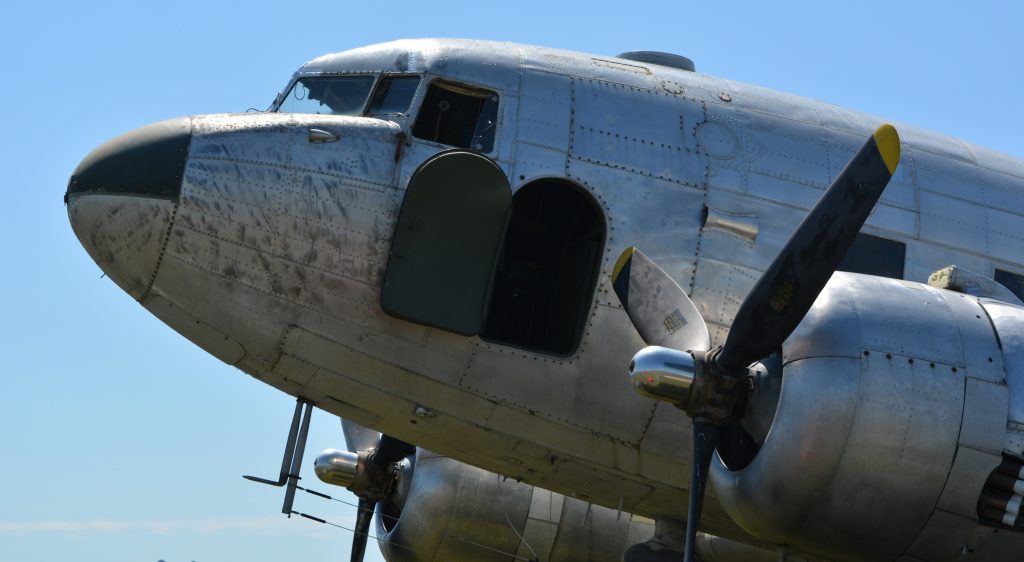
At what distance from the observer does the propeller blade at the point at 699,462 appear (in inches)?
393

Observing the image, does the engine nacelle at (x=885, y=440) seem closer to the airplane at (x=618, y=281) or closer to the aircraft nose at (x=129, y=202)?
the airplane at (x=618, y=281)

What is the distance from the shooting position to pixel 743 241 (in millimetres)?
11586

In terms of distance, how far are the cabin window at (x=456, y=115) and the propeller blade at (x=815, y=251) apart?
2.88 meters

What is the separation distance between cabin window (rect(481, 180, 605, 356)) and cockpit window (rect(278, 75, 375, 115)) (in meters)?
1.65

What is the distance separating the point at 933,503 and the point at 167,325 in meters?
6.04

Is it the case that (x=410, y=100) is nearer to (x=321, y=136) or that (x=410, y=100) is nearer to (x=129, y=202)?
(x=321, y=136)

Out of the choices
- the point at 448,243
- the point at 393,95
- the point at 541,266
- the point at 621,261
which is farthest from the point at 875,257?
the point at 393,95

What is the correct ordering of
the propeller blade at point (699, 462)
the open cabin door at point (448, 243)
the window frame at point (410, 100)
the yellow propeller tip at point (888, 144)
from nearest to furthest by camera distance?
the yellow propeller tip at point (888, 144), the propeller blade at point (699, 462), the open cabin door at point (448, 243), the window frame at point (410, 100)

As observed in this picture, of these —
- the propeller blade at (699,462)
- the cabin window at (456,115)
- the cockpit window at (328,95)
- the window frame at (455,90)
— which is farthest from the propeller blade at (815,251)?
the cockpit window at (328,95)

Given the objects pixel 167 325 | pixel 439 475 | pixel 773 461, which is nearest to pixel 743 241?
pixel 773 461

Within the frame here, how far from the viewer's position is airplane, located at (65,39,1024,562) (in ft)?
31.2

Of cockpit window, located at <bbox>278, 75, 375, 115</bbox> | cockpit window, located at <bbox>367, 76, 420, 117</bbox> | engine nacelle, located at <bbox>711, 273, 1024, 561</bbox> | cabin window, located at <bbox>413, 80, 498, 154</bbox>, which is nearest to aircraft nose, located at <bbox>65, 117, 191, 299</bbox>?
cockpit window, located at <bbox>278, 75, 375, 115</bbox>

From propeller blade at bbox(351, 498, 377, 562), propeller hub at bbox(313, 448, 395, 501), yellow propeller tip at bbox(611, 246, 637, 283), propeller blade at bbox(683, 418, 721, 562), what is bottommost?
propeller blade at bbox(351, 498, 377, 562)

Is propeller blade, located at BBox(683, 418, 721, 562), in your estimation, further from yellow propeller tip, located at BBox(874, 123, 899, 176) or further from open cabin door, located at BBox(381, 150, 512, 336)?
yellow propeller tip, located at BBox(874, 123, 899, 176)
